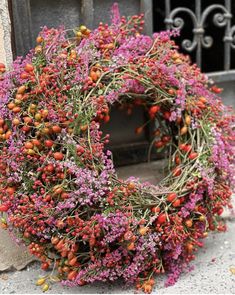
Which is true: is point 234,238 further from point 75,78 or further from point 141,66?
point 75,78

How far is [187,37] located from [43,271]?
2.09 metres

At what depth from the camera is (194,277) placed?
2.67 metres

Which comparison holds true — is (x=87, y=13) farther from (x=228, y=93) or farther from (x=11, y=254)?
(x=11, y=254)

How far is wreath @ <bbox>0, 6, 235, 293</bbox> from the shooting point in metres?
2.37

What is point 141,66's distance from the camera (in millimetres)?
2654

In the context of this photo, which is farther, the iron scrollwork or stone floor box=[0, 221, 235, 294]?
the iron scrollwork

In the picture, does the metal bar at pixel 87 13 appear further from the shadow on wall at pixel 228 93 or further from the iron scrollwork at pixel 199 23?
the shadow on wall at pixel 228 93

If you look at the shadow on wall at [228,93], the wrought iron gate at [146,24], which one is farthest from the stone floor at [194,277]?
the shadow on wall at [228,93]

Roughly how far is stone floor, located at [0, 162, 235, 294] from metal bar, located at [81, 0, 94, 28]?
1.25 meters

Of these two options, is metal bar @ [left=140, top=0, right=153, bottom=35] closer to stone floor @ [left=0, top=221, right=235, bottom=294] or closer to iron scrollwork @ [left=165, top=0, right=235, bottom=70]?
A: iron scrollwork @ [left=165, top=0, right=235, bottom=70]

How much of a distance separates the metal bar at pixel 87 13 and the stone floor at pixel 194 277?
125cm

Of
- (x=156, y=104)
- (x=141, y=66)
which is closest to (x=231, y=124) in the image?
(x=156, y=104)

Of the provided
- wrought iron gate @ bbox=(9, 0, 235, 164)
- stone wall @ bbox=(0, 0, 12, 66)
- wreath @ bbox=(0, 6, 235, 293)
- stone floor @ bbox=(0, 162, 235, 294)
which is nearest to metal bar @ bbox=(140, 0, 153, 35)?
wrought iron gate @ bbox=(9, 0, 235, 164)

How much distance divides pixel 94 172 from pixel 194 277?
0.76 metres
